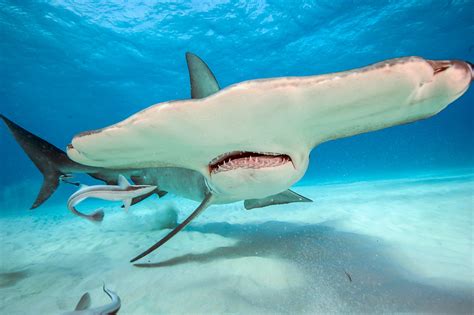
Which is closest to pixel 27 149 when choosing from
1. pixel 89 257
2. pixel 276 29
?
pixel 89 257

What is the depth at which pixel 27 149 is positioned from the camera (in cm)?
388

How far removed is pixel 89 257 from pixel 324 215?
4.78 metres

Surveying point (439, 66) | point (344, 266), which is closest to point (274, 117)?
point (439, 66)

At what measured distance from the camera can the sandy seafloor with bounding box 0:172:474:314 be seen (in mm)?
2070

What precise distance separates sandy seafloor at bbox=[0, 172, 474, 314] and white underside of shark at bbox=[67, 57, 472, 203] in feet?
3.84

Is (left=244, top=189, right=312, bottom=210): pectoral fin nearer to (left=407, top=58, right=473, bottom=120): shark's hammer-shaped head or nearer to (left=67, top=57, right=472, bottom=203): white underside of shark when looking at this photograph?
(left=67, top=57, right=472, bottom=203): white underside of shark

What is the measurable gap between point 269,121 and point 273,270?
1794 mm

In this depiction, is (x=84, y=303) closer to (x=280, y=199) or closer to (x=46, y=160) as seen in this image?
(x=46, y=160)

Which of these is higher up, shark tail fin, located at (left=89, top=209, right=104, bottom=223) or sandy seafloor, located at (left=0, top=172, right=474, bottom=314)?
shark tail fin, located at (left=89, top=209, right=104, bottom=223)

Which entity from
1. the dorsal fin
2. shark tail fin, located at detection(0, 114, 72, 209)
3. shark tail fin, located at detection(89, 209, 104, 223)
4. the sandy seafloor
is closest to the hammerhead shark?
the sandy seafloor

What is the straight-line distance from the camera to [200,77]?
4246 mm

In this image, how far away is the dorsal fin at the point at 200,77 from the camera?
13.7 ft

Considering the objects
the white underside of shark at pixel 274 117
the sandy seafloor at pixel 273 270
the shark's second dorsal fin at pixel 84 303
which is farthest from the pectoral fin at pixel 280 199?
the shark's second dorsal fin at pixel 84 303

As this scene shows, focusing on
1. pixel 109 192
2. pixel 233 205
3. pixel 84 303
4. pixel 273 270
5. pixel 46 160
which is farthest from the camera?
pixel 233 205
